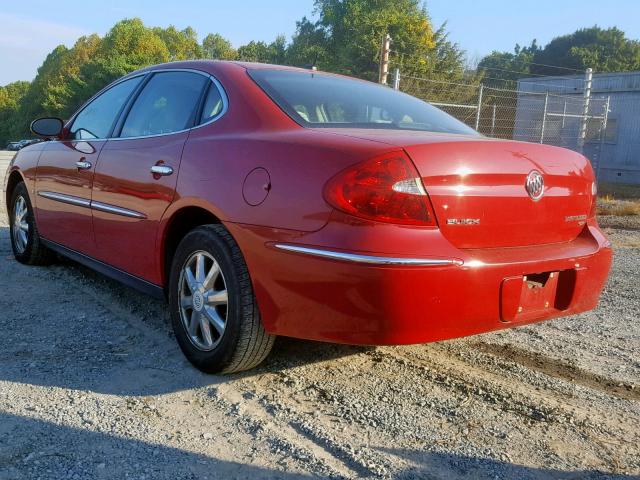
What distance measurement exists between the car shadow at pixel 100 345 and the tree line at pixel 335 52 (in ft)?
122

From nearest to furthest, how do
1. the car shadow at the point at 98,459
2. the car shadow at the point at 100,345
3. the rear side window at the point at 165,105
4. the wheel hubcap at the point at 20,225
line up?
the car shadow at the point at 98,459
the car shadow at the point at 100,345
the rear side window at the point at 165,105
the wheel hubcap at the point at 20,225

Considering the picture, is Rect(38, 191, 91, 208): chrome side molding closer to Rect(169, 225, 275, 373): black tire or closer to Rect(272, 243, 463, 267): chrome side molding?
Rect(169, 225, 275, 373): black tire

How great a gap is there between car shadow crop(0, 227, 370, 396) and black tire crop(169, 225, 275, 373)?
0.35 feet

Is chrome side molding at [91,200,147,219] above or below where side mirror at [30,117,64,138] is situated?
below

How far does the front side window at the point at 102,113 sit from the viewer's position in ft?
14.3

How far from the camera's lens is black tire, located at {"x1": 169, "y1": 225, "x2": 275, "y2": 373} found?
2963 mm

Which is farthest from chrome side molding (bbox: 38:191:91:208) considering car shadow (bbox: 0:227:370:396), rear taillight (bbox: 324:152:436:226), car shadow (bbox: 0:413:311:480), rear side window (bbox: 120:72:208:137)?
rear taillight (bbox: 324:152:436:226)

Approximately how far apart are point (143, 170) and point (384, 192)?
1.67 m

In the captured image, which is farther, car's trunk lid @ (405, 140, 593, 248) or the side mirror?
the side mirror

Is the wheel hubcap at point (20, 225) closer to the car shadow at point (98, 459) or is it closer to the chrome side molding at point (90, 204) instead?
the chrome side molding at point (90, 204)

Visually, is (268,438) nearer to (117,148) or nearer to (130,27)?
(117,148)

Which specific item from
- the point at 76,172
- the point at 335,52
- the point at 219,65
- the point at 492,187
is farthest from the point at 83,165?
the point at 335,52

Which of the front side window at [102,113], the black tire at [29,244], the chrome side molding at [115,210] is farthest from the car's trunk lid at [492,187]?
the black tire at [29,244]

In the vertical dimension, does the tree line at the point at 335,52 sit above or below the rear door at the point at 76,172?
above
